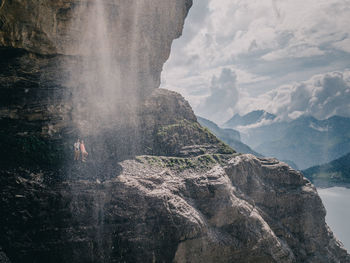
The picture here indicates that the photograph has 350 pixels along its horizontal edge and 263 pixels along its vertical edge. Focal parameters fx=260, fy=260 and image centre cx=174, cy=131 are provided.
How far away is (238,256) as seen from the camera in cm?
3591

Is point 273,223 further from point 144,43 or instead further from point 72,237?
point 144,43

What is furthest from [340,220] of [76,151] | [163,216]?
[76,151]

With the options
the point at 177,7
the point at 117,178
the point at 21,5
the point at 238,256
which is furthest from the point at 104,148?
the point at 177,7

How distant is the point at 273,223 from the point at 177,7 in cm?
4688

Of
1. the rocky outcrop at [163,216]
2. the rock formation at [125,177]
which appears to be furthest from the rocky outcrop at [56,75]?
the rocky outcrop at [163,216]

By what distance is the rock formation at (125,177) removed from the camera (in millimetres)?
29109

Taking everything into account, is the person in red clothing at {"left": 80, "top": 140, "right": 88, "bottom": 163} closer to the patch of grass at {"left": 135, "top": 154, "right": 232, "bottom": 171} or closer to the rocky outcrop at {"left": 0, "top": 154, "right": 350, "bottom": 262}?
the rocky outcrop at {"left": 0, "top": 154, "right": 350, "bottom": 262}

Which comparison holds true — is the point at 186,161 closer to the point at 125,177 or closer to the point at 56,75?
the point at 125,177

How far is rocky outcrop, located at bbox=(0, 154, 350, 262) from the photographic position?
2827cm

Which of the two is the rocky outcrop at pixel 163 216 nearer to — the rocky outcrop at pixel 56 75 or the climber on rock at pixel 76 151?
the climber on rock at pixel 76 151

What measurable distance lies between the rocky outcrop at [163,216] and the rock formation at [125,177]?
0.40 ft

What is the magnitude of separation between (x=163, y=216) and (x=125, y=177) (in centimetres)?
699

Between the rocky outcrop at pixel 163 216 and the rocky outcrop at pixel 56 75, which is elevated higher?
the rocky outcrop at pixel 56 75

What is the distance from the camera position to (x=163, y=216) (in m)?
32.6
